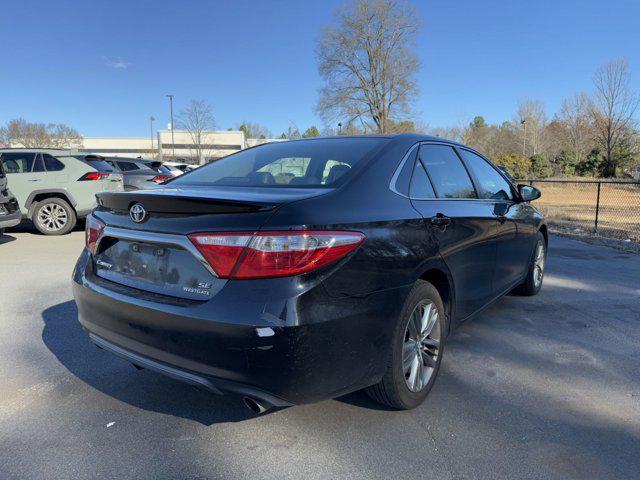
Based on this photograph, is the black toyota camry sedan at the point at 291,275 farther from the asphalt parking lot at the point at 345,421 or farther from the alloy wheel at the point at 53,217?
the alloy wheel at the point at 53,217

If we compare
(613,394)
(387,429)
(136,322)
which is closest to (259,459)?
(387,429)

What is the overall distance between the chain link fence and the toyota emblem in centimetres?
1028

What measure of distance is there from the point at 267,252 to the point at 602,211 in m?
17.7

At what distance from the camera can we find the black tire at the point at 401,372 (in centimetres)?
246

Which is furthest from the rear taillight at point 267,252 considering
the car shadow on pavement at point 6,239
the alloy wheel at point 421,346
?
the car shadow on pavement at point 6,239

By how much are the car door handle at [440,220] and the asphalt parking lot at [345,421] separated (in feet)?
3.58

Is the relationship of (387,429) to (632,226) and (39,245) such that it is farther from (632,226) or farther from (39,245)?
(632,226)

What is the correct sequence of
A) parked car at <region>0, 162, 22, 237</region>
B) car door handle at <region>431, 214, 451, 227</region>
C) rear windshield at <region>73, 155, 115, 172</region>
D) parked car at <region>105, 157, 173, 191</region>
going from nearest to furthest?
car door handle at <region>431, 214, 451, 227</region>
parked car at <region>0, 162, 22, 237</region>
rear windshield at <region>73, 155, 115, 172</region>
parked car at <region>105, 157, 173, 191</region>

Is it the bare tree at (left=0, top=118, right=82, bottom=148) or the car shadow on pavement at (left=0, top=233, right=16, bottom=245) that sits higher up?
the bare tree at (left=0, top=118, right=82, bottom=148)

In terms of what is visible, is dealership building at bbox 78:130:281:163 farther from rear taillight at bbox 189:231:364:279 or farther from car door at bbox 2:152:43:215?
rear taillight at bbox 189:231:364:279

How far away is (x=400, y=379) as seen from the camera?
8.38 feet

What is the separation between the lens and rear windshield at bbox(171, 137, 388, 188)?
273cm

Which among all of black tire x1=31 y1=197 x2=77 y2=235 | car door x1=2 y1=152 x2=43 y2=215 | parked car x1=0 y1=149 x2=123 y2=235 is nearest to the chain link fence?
parked car x1=0 y1=149 x2=123 y2=235

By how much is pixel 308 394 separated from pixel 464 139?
57684 mm
